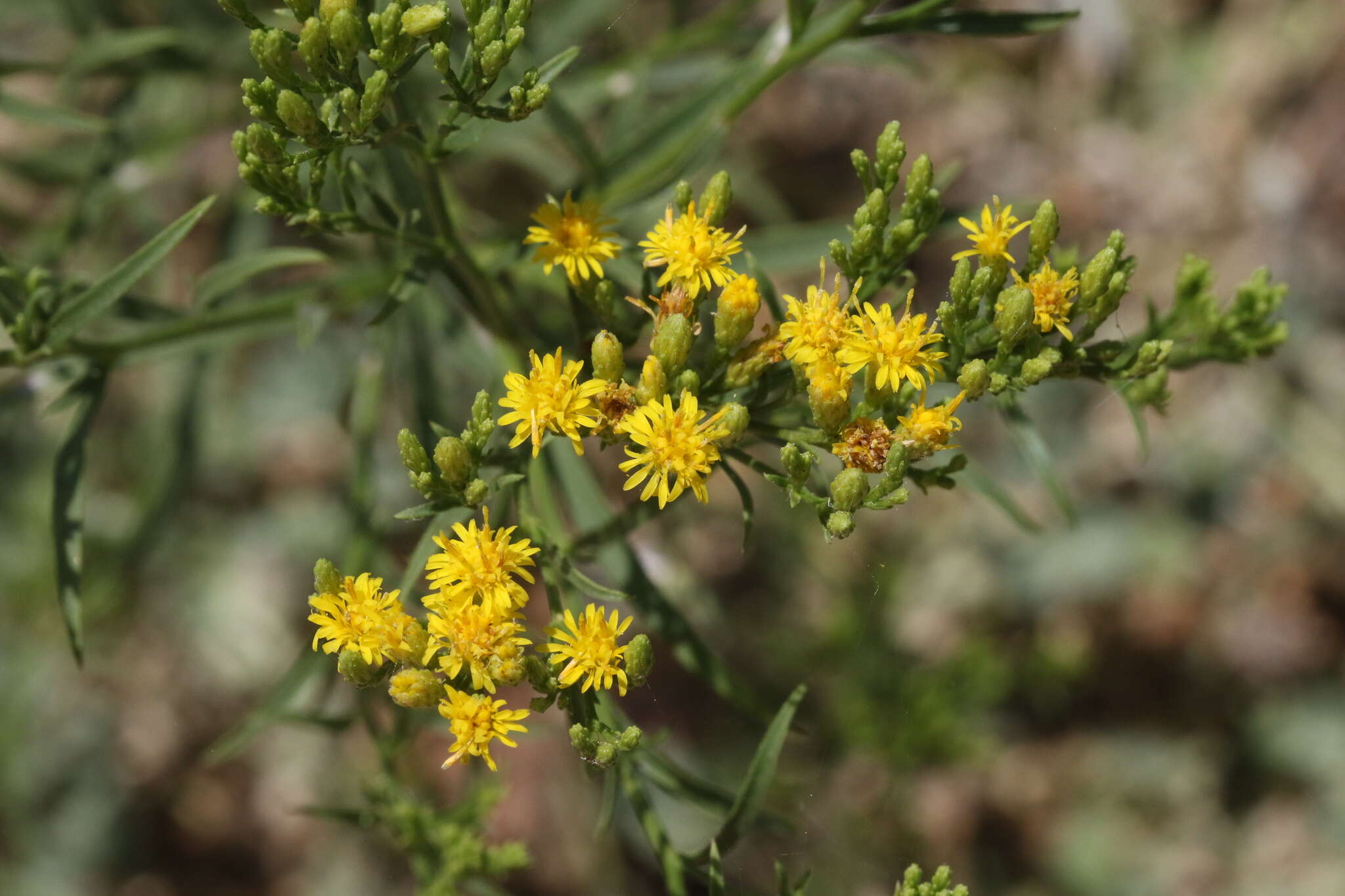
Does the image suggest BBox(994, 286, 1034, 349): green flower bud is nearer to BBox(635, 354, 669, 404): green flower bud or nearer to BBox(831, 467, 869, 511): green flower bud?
BBox(831, 467, 869, 511): green flower bud

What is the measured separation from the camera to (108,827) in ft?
16.8

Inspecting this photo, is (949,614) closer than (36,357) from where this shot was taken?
No

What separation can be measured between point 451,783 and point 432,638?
350cm

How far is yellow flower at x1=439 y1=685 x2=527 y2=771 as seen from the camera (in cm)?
205

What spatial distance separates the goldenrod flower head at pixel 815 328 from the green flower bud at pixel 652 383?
0.25 metres

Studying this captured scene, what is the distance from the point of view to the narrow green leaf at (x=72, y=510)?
8.16 feet

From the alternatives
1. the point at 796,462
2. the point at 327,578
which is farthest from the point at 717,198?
the point at 327,578

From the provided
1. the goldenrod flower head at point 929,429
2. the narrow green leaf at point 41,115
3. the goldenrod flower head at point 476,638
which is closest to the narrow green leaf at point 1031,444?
the goldenrod flower head at point 929,429

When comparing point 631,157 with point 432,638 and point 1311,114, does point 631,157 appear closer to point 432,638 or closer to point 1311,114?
point 432,638

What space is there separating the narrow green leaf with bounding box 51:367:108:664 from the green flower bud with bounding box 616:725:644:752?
4.25 ft

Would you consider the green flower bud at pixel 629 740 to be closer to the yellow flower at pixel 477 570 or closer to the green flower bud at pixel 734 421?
the yellow flower at pixel 477 570

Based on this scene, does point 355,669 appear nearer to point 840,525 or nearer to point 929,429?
point 840,525

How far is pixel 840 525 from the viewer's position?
6.79 ft

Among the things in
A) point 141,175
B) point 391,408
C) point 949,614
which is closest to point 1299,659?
point 949,614
